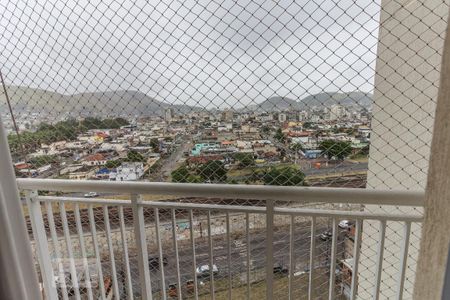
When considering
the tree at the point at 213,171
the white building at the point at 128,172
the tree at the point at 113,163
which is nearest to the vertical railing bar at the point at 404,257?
the tree at the point at 213,171

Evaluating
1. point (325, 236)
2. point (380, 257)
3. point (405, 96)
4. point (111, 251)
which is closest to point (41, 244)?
point (111, 251)

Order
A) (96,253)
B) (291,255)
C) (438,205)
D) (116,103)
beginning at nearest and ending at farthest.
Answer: (438,205) < (291,255) < (116,103) < (96,253)

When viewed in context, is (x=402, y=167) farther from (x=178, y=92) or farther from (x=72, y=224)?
(x=72, y=224)

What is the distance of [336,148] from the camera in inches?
54.6

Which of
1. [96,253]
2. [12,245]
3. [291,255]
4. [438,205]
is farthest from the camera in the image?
[96,253]

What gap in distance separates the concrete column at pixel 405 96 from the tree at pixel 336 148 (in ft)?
0.59

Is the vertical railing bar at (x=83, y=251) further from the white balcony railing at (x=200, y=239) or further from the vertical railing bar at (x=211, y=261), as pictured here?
the vertical railing bar at (x=211, y=261)

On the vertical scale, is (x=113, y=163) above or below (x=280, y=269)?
above

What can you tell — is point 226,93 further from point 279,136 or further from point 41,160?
point 41,160

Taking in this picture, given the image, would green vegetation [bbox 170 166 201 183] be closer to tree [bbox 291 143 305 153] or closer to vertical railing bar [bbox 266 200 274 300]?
vertical railing bar [bbox 266 200 274 300]

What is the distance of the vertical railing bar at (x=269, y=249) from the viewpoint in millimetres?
1298

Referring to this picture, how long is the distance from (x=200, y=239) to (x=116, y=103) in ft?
2.77

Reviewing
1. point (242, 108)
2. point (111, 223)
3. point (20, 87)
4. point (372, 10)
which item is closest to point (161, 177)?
point (111, 223)

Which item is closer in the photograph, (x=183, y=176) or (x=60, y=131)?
(x=183, y=176)
